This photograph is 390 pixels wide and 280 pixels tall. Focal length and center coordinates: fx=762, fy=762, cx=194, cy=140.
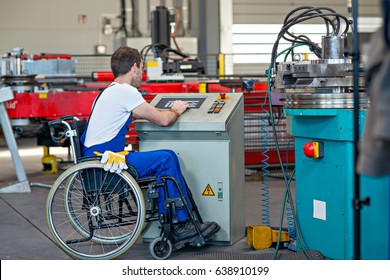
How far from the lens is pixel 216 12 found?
1488cm

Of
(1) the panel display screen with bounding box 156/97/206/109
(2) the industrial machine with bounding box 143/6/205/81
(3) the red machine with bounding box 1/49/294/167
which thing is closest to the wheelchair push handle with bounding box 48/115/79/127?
(1) the panel display screen with bounding box 156/97/206/109

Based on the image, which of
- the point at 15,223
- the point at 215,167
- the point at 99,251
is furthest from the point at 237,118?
the point at 15,223

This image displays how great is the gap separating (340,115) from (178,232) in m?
1.17

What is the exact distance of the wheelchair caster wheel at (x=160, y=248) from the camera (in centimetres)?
412

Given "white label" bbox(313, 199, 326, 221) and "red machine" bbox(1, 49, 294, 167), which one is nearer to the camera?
"white label" bbox(313, 199, 326, 221)

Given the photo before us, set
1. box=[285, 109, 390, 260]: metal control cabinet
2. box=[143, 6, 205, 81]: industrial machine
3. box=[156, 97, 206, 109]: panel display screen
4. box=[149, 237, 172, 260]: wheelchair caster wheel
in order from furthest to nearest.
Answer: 1. box=[143, 6, 205, 81]: industrial machine
2. box=[156, 97, 206, 109]: panel display screen
3. box=[149, 237, 172, 260]: wheelchair caster wheel
4. box=[285, 109, 390, 260]: metal control cabinet

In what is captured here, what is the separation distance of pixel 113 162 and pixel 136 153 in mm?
166

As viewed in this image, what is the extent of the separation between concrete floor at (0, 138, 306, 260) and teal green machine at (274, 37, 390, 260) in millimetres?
305

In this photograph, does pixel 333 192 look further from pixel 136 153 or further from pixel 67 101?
pixel 67 101

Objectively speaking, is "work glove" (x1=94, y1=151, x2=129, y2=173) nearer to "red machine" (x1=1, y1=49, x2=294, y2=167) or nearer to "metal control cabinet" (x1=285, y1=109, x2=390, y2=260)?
"metal control cabinet" (x1=285, y1=109, x2=390, y2=260)

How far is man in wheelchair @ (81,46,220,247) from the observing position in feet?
13.4

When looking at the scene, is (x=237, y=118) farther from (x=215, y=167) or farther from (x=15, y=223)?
(x=15, y=223)

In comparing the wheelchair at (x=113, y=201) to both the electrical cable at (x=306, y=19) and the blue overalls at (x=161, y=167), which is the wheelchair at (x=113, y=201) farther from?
the electrical cable at (x=306, y=19)

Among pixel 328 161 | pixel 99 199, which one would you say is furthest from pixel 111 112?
pixel 328 161
